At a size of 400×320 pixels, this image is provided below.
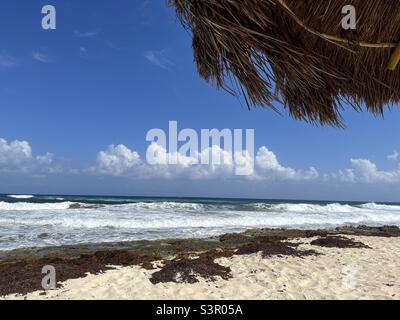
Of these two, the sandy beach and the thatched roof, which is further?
the sandy beach

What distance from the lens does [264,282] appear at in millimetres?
4629

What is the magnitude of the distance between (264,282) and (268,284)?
0.10 m

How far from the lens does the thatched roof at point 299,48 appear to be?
2295 mm

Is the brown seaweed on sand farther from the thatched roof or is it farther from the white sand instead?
the thatched roof

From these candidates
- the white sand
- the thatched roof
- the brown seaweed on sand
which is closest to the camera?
the thatched roof

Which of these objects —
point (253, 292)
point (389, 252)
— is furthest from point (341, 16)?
point (389, 252)

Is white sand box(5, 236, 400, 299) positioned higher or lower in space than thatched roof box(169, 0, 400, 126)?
lower

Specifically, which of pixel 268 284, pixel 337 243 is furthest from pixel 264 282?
pixel 337 243

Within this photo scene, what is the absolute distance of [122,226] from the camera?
1288cm

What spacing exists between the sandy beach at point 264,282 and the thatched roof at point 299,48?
2316 mm

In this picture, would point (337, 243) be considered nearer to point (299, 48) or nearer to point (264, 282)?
point (264, 282)

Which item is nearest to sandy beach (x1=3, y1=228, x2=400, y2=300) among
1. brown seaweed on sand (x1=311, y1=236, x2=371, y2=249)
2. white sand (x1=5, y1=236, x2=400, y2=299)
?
white sand (x1=5, y1=236, x2=400, y2=299)

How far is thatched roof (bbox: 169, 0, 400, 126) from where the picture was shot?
2.29m

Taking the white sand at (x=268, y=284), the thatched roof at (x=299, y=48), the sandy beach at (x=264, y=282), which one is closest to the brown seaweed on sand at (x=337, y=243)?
the sandy beach at (x=264, y=282)
